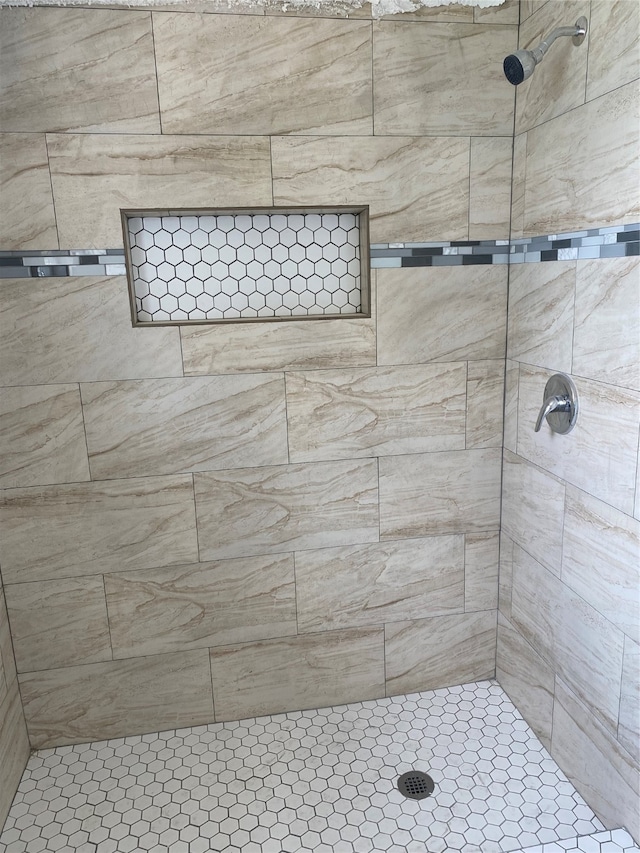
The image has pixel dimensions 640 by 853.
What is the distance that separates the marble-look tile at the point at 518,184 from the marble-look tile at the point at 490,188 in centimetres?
2

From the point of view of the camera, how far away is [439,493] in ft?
6.88

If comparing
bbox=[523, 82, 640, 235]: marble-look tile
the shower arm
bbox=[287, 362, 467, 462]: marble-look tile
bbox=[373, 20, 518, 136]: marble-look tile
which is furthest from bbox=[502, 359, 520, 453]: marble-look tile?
the shower arm

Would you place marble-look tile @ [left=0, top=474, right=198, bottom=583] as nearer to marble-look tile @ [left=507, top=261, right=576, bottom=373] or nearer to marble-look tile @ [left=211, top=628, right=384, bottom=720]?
marble-look tile @ [left=211, top=628, right=384, bottom=720]

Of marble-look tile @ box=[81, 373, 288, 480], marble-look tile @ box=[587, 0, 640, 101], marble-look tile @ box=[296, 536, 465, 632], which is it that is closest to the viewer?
marble-look tile @ box=[587, 0, 640, 101]

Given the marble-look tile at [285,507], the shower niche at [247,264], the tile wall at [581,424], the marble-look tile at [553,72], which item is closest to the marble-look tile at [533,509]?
the tile wall at [581,424]

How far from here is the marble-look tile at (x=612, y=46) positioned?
1362 mm

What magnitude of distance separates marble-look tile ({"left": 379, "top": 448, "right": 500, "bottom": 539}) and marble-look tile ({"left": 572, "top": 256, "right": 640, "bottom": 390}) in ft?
1.81

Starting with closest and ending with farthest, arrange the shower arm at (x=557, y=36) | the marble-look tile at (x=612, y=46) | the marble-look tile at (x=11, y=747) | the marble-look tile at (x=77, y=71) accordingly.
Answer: the marble-look tile at (x=612, y=46) → the shower arm at (x=557, y=36) → the marble-look tile at (x=77, y=71) → the marble-look tile at (x=11, y=747)

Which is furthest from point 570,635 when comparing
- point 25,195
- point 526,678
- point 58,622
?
point 25,195

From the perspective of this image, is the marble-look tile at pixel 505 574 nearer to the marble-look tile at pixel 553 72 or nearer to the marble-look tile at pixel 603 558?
the marble-look tile at pixel 603 558

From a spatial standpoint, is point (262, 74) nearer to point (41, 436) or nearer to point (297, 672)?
point (41, 436)

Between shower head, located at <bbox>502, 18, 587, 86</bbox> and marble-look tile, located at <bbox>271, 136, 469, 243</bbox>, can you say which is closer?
shower head, located at <bbox>502, 18, 587, 86</bbox>

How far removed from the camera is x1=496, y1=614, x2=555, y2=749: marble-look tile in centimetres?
190

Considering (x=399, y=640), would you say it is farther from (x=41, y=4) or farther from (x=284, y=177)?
(x=41, y=4)
